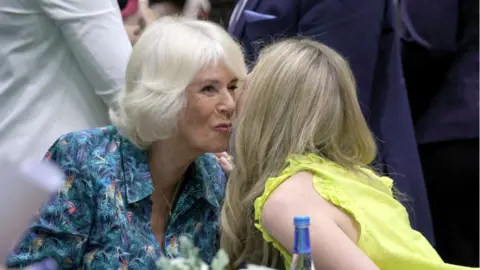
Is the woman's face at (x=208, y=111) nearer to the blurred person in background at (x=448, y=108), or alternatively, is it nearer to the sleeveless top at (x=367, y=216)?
the sleeveless top at (x=367, y=216)

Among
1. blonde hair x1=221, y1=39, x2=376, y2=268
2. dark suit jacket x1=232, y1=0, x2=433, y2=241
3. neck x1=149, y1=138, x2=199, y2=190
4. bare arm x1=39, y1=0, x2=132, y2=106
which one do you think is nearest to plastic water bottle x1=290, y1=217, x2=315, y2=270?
blonde hair x1=221, y1=39, x2=376, y2=268

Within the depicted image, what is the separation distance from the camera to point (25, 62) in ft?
7.43

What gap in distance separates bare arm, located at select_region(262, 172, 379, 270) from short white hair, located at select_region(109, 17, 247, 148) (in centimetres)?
36

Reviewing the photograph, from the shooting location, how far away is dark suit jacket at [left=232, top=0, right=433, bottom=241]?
2776 millimetres

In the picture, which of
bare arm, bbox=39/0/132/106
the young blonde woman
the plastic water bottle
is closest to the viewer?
the plastic water bottle

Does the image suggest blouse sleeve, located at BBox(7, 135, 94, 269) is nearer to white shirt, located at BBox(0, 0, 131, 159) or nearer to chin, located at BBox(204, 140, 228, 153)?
chin, located at BBox(204, 140, 228, 153)

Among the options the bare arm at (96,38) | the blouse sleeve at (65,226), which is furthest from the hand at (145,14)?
the blouse sleeve at (65,226)

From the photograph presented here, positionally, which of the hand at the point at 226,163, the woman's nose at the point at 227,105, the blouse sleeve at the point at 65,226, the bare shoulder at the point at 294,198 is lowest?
the hand at the point at 226,163

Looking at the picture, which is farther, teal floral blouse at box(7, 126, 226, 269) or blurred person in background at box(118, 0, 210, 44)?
blurred person in background at box(118, 0, 210, 44)

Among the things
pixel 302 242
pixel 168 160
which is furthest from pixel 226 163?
pixel 302 242

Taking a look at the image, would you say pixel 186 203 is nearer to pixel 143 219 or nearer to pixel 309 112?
pixel 143 219

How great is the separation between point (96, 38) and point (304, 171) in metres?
0.74

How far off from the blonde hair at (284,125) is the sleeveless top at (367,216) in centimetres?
4

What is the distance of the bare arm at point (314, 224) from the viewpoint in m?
1.58
